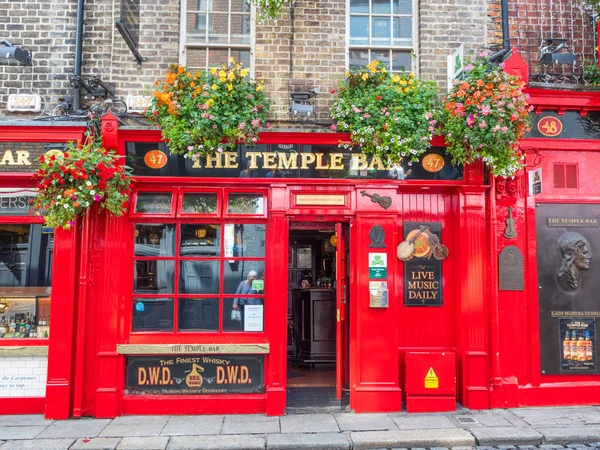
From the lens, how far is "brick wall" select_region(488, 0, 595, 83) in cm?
815

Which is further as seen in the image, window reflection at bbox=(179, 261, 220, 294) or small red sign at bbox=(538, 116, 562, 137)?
small red sign at bbox=(538, 116, 562, 137)

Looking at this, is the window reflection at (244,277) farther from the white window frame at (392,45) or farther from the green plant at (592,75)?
the green plant at (592,75)

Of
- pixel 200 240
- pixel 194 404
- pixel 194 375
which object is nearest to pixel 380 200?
pixel 200 240

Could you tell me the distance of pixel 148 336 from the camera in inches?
289

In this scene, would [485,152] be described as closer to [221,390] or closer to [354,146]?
[354,146]

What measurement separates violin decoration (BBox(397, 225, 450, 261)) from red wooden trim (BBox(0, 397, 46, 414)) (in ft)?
17.6

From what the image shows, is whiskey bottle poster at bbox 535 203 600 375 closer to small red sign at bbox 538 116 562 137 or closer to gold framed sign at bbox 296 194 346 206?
small red sign at bbox 538 116 562 137

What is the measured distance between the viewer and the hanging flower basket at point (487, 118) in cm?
690

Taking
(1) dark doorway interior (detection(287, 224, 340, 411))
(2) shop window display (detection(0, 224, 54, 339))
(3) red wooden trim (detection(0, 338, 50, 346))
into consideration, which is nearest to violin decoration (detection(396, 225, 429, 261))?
(1) dark doorway interior (detection(287, 224, 340, 411))

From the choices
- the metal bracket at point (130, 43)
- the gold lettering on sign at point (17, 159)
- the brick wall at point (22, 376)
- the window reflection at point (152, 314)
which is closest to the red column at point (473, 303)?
the window reflection at point (152, 314)

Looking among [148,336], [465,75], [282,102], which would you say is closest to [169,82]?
[282,102]

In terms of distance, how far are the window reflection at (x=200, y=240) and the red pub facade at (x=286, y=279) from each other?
1 cm

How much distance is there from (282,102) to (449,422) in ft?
16.2

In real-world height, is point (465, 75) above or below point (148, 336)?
above
